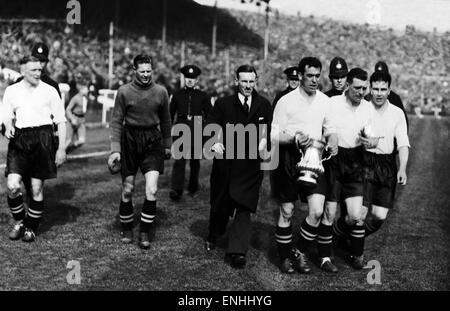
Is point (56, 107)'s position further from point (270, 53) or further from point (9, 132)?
point (270, 53)

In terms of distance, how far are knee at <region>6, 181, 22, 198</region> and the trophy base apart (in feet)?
11.4

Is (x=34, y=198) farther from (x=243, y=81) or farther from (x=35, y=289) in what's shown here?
(x=243, y=81)

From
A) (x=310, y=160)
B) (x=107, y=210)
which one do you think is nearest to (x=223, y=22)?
(x=107, y=210)

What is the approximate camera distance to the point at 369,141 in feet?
22.4

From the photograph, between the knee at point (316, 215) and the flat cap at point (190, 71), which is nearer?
the knee at point (316, 215)

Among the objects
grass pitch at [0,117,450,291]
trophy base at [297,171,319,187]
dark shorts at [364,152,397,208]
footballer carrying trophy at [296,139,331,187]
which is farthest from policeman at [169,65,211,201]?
trophy base at [297,171,319,187]

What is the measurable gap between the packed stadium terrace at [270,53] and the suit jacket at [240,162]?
1194cm

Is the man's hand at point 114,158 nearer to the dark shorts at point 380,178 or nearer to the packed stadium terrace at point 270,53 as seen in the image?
the dark shorts at point 380,178

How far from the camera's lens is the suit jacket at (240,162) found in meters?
7.14

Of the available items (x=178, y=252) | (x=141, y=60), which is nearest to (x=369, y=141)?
(x=178, y=252)

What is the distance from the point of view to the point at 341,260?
7.60 m

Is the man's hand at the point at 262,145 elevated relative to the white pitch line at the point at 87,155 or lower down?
elevated

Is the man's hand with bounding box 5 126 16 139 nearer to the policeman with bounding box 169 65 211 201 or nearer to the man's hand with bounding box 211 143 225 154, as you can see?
the man's hand with bounding box 211 143 225 154

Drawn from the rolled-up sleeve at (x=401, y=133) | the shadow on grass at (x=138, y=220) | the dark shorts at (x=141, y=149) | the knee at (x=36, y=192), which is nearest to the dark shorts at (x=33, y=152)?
the knee at (x=36, y=192)
